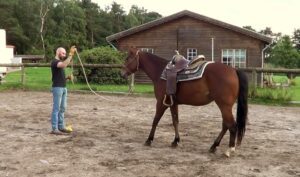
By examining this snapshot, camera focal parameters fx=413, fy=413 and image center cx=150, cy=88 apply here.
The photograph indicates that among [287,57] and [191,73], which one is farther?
[287,57]

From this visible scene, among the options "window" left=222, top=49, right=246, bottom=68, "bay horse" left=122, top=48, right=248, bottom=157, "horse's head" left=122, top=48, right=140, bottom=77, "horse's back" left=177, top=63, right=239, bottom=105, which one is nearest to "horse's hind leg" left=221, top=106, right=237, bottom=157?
"bay horse" left=122, top=48, right=248, bottom=157

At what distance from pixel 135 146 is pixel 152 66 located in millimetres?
1497

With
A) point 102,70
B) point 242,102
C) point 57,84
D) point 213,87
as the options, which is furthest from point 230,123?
point 102,70

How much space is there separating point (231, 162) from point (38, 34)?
210 ft

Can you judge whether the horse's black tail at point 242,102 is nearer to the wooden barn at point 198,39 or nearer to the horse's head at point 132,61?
the horse's head at point 132,61

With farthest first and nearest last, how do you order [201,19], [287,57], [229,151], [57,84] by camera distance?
[287,57]
[201,19]
[57,84]
[229,151]

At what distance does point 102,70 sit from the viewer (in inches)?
811

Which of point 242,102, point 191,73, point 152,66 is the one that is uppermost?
point 152,66

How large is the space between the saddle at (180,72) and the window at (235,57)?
1650cm

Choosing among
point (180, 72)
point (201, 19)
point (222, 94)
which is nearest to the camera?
point (222, 94)

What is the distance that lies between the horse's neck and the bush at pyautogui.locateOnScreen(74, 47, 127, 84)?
1242 cm

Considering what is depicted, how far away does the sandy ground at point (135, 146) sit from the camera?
5344 mm

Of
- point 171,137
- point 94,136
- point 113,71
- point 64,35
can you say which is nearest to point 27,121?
point 94,136

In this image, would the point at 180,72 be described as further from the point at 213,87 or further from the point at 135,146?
the point at 135,146
